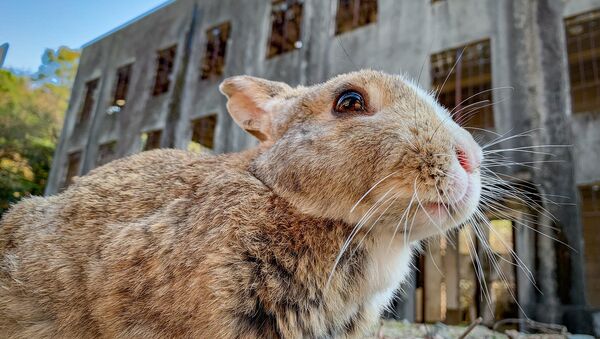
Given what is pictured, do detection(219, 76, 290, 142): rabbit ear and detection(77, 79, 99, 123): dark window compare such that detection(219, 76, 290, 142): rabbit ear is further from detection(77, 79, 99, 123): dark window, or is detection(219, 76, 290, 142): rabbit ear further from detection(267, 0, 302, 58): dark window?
detection(77, 79, 99, 123): dark window

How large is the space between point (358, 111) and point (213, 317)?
1.06 meters

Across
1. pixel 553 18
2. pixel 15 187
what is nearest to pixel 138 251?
pixel 15 187

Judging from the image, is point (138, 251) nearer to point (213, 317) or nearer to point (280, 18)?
point (213, 317)

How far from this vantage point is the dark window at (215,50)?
12102mm

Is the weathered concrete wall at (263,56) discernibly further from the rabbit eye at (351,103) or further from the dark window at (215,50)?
the rabbit eye at (351,103)

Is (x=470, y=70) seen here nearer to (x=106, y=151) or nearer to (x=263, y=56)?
(x=263, y=56)

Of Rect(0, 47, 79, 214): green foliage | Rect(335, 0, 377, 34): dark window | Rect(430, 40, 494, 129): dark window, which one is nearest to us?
Rect(0, 47, 79, 214): green foliage

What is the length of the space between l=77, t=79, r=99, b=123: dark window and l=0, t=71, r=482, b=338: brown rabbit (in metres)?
10.3

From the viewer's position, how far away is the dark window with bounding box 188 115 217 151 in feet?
38.5

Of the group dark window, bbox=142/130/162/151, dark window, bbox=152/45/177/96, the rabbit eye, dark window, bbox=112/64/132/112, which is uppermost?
dark window, bbox=152/45/177/96

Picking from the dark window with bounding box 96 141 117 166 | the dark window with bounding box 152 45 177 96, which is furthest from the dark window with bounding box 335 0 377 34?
the dark window with bounding box 96 141 117 166

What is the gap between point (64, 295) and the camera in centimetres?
188

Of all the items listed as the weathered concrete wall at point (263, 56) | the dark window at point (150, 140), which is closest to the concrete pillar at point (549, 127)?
the weathered concrete wall at point (263, 56)

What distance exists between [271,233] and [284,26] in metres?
10.4
